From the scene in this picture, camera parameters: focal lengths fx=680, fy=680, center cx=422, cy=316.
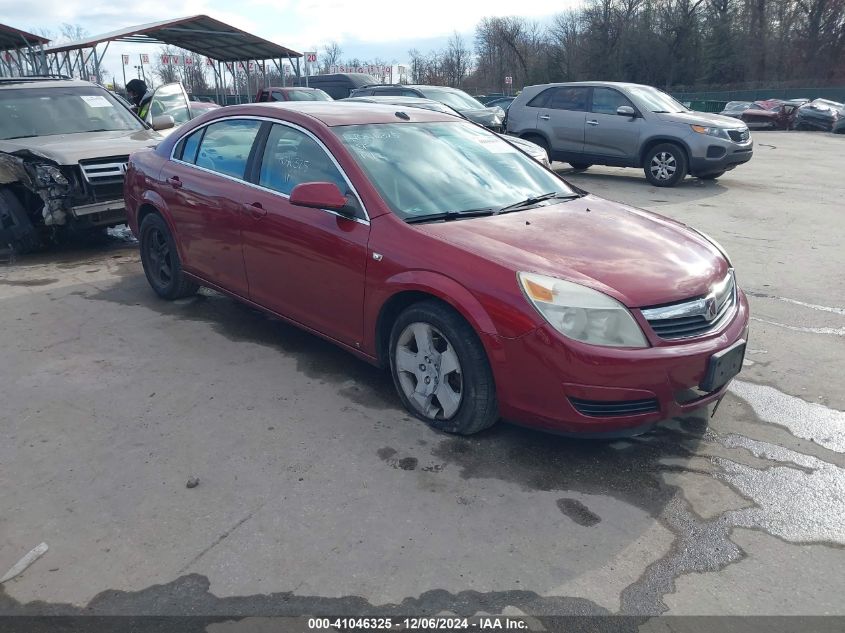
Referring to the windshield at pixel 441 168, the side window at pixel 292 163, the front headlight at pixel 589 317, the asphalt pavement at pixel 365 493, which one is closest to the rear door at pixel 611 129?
the asphalt pavement at pixel 365 493

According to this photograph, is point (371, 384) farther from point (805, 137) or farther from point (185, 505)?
point (805, 137)

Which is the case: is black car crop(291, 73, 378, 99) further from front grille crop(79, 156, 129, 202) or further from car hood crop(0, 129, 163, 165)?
front grille crop(79, 156, 129, 202)

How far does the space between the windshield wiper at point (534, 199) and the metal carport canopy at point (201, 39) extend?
51.9 ft

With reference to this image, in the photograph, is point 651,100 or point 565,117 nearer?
point 651,100

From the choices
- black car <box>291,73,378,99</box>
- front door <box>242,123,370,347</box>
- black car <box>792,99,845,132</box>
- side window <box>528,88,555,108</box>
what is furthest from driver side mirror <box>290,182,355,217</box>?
black car <box>792,99,845,132</box>

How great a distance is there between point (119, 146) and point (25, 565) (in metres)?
6.01

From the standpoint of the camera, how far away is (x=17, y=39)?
1602 centimetres

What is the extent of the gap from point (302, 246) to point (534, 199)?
148cm

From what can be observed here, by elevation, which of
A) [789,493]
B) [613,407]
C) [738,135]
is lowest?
[789,493]

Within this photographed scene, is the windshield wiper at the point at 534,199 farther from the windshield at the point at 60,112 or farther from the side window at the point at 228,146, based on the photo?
the windshield at the point at 60,112

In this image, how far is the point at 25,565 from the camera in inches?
106

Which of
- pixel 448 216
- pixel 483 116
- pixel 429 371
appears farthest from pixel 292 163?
pixel 483 116

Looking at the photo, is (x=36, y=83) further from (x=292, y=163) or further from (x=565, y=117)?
(x=565, y=117)

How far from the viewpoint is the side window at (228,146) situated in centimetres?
467
